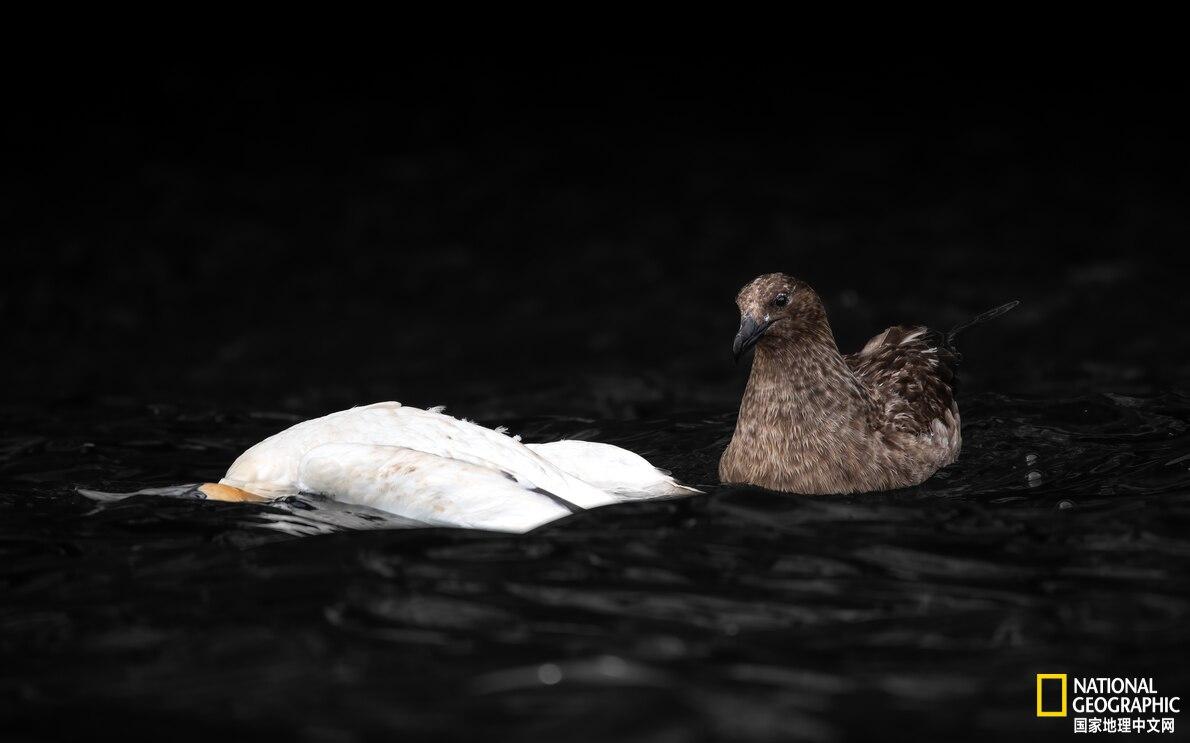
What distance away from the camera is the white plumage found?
627 centimetres

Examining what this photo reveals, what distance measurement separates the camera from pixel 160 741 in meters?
4.45

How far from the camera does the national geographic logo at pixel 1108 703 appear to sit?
4.59 m

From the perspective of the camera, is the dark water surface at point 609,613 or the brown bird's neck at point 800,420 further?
the brown bird's neck at point 800,420

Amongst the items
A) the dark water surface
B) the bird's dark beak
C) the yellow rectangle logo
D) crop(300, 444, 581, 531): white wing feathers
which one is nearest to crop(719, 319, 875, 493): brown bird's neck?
the bird's dark beak

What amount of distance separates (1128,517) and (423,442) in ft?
10.4

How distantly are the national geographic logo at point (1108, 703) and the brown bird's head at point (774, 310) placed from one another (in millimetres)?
2973

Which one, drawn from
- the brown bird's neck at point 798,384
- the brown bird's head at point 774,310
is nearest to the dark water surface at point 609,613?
the brown bird's neck at point 798,384

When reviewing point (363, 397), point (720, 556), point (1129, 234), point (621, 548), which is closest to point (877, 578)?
point (720, 556)

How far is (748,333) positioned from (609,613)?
2.49 metres

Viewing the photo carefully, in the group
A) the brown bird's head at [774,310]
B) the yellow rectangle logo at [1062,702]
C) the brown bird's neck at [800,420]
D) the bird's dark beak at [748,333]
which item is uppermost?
the brown bird's head at [774,310]

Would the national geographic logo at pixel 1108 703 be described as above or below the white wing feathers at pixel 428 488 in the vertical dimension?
below

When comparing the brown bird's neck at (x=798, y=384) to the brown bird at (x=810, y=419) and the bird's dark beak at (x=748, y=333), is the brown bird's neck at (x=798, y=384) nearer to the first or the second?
the brown bird at (x=810, y=419)

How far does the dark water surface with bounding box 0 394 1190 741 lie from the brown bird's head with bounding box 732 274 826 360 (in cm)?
105

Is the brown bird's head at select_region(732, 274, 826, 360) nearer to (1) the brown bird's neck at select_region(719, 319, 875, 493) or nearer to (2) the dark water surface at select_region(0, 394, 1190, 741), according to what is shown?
(1) the brown bird's neck at select_region(719, 319, 875, 493)
